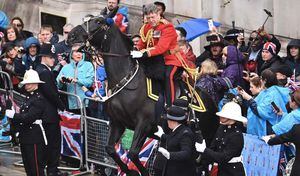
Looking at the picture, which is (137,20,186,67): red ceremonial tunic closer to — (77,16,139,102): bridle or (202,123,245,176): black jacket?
(77,16,139,102): bridle

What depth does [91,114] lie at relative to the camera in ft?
49.7

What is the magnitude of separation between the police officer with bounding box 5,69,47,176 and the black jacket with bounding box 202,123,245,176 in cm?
295

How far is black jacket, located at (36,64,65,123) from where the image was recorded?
537 inches

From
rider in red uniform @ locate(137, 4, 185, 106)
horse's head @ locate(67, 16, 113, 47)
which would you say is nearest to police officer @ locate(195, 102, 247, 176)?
rider in red uniform @ locate(137, 4, 185, 106)

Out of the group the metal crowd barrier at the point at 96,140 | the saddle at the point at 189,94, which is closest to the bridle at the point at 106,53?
the saddle at the point at 189,94

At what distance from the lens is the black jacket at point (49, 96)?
44.8 feet

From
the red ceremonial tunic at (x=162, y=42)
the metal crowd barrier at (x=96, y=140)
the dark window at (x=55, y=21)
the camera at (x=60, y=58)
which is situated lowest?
the metal crowd barrier at (x=96, y=140)

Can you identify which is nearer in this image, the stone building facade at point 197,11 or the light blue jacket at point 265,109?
the light blue jacket at point 265,109

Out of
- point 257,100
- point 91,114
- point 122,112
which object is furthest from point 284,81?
point 91,114

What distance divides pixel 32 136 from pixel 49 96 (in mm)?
781

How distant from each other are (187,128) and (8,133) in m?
4.55

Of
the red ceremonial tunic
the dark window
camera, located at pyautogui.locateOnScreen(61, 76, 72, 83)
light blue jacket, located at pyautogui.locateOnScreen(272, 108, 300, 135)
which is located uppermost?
the red ceremonial tunic

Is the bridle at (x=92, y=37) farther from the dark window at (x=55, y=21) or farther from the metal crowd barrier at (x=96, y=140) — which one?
the dark window at (x=55, y=21)

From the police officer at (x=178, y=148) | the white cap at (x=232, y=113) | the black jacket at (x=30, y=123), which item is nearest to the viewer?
the police officer at (x=178, y=148)
